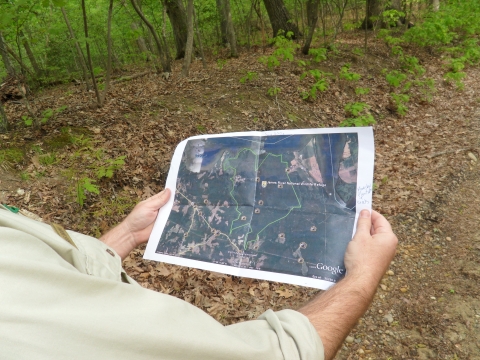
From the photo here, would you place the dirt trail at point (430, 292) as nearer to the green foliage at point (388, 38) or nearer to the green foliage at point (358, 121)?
the green foliage at point (358, 121)

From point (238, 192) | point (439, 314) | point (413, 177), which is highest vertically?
point (238, 192)

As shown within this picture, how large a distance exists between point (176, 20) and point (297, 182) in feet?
30.7

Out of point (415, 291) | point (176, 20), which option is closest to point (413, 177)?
point (415, 291)

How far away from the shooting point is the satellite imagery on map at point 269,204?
1473mm

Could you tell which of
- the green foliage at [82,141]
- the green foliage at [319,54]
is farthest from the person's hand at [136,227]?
the green foliage at [319,54]

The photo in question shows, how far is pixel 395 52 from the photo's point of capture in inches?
332

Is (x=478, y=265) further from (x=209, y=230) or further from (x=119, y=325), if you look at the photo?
(x=119, y=325)

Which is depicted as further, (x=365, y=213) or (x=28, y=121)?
(x=28, y=121)

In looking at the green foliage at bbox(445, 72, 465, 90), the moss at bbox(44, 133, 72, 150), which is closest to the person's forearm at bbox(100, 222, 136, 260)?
the moss at bbox(44, 133, 72, 150)

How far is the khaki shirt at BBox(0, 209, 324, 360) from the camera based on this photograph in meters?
0.58

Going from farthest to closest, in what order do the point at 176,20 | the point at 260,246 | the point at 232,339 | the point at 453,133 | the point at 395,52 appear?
the point at 176,20
the point at 395,52
the point at 453,133
the point at 260,246
the point at 232,339

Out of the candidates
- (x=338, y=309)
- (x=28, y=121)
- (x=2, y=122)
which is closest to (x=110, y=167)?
(x=28, y=121)

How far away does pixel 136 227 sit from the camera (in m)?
1.82

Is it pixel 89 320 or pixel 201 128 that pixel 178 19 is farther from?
pixel 89 320
